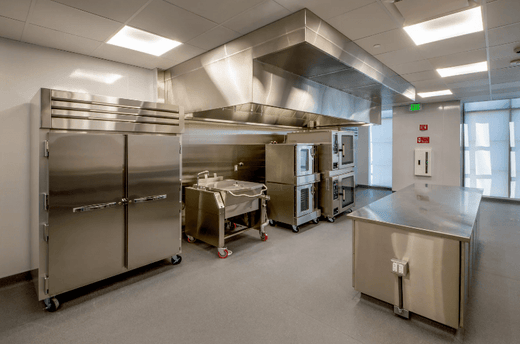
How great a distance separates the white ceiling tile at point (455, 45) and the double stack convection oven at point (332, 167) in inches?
82.1

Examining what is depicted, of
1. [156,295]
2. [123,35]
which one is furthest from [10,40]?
[156,295]

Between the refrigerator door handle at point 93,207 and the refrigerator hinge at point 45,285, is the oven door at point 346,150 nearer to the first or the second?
the refrigerator door handle at point 93,207

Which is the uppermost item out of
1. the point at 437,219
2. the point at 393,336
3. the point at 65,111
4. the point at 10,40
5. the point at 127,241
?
the point at 10,40

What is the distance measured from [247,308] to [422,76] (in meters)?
4.54

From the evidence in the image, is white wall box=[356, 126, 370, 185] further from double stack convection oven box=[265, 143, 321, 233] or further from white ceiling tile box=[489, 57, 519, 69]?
white ceiling tile box=[489, 57, 519, 69]

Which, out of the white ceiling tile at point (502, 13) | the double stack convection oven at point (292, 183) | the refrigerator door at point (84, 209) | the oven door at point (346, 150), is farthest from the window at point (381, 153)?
the refrigerator door at point (84, 209)

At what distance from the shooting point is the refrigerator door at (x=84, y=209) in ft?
7.86

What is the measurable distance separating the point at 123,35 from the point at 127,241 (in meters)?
2.22

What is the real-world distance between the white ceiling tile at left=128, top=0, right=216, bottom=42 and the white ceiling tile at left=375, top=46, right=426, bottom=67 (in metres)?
2.32

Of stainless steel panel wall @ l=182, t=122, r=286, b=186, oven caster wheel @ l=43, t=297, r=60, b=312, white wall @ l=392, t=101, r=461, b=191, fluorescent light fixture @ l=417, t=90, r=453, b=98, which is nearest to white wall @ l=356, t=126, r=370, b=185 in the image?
white wall @ l=392, t=101, r=461, b=191

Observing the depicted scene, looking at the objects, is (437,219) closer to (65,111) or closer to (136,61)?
(65,111)

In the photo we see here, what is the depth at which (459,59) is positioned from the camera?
3670 millimetres

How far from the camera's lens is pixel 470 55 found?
353 centimetres

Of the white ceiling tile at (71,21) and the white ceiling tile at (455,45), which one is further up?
the white ceiling tile at (455,45)
